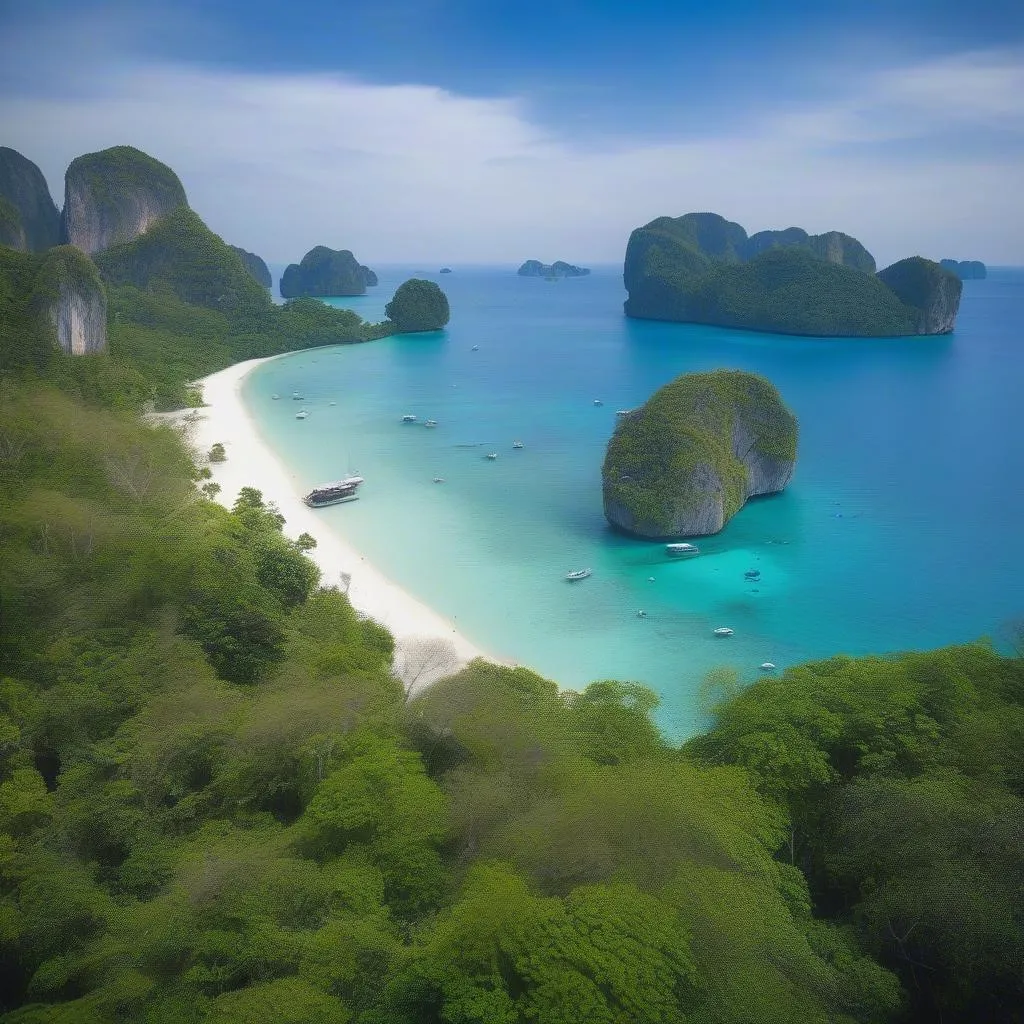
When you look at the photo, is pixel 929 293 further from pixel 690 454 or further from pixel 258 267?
pixel 258 267

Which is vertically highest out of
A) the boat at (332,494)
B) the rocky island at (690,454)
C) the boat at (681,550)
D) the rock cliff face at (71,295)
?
the rock cliff face at (71,295)

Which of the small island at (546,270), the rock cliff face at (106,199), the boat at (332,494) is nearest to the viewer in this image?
the boat at (332,494)

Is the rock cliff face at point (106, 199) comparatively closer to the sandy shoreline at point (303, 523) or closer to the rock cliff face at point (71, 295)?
the sandy shoreline at point (303, 523)

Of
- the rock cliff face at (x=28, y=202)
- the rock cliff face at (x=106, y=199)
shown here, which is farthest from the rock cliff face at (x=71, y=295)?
the rock cliff face at (x=106, y=199)

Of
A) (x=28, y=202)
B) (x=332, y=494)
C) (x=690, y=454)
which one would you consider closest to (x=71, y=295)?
(x=332, y=494)

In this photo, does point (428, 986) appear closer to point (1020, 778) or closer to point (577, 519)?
point (1020, 778)

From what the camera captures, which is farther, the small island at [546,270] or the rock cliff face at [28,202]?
the small island at [546,270]

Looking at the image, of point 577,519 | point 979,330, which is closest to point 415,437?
point 577,519

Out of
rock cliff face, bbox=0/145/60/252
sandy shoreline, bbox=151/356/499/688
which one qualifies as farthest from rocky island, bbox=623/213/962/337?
rock cliff face, bbox=0/145/60/252
